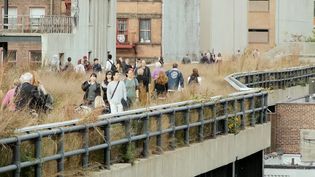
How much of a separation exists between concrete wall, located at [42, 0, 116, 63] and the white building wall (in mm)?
28408

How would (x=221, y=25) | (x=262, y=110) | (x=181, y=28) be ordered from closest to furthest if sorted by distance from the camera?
(x=262, y=110) → (x=181, y=28) → (x=221, y=25)

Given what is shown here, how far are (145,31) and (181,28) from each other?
50.6 feet

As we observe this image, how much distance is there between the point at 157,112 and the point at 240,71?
21589 mm

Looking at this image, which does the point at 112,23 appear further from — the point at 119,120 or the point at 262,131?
the point at 119,120

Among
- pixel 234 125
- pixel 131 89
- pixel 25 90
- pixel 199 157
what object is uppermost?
pixel 25 90

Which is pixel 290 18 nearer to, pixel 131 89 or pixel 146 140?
pixel 131 89

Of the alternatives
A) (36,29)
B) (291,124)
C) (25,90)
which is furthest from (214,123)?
(36,29)

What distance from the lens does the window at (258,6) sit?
81750 millimetres

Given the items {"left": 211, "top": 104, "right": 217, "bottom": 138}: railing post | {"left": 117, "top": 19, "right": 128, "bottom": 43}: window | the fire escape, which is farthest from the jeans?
{"left": 117, "top": 19, "right": 128, "bottom": 43}: window

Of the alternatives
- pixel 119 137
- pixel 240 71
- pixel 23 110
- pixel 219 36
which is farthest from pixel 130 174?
pixel 219 36

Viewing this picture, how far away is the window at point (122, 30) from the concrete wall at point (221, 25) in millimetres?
12857

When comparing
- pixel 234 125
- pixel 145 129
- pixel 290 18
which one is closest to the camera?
pixel 145 129

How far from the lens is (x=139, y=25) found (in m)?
76.2

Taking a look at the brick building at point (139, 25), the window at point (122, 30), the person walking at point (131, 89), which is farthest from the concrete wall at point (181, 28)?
the person walking at point (131, 89)
